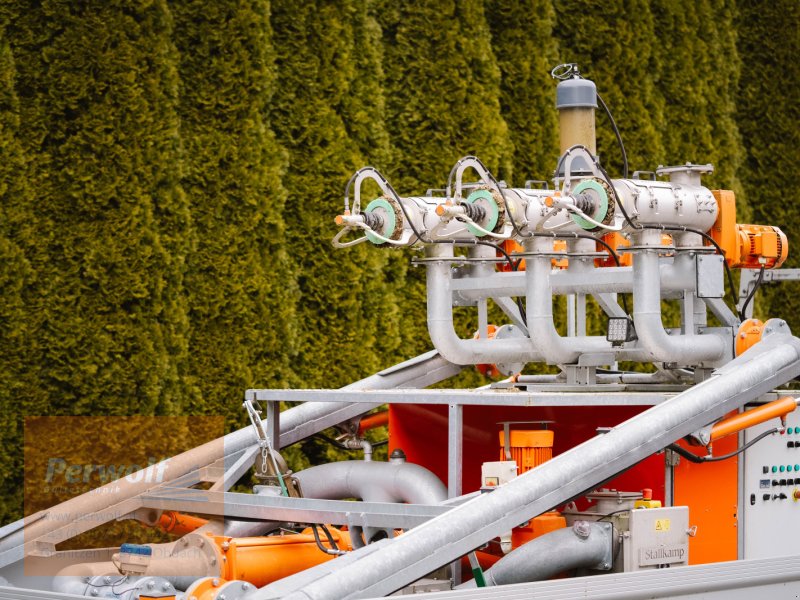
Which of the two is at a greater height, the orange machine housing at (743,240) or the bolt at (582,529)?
the orange machine housing at (743,240)

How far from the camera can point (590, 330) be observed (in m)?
9.66

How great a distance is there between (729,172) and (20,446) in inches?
251

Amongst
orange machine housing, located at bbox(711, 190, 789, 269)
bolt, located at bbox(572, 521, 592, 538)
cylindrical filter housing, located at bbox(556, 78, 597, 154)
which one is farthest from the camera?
cylindrical filter housing, located at bbox(556, 78, 597, 154)

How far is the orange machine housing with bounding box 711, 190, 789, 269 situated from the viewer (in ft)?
18.5

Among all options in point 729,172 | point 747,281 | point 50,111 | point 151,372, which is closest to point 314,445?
point 151,372

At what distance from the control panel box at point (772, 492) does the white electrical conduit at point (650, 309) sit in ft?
1.41

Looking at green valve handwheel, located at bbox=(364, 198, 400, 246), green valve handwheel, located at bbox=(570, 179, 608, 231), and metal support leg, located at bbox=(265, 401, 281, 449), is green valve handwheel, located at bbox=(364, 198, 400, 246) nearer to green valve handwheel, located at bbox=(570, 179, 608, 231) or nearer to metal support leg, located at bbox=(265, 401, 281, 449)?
green valve handwheel, located at bbox=(570, 179, 608, 231)

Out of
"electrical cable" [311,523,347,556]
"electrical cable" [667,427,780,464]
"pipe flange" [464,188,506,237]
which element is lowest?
Result: "electrical cable" [311,523,347,556]

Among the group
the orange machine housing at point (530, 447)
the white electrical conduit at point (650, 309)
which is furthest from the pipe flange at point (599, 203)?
the orange machine housing at point (530, 447)

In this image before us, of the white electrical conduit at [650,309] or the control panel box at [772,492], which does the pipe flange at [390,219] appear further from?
the control panel box at [772,492]

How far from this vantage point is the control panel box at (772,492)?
5125 millimetres

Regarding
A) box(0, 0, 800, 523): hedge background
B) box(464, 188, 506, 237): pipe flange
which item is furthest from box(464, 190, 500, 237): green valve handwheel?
box(0, 0, 800, 523): hedge background

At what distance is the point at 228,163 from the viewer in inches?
306

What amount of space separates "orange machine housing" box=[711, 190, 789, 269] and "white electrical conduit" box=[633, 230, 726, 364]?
513 mm
